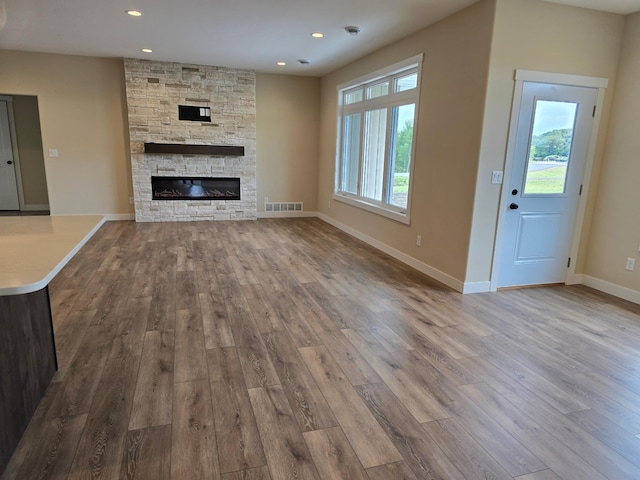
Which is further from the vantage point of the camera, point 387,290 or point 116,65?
point 116,65

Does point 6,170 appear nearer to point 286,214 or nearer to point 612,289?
point 286,214

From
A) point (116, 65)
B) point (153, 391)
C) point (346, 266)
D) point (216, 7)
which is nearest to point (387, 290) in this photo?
point (346, 266)

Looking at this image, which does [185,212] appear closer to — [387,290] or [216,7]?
[216,7]

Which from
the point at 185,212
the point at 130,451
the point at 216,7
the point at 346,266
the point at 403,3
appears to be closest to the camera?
the point at 130,451

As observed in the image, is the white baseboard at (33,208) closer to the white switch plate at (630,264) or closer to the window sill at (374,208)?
the window sill at (374,208)

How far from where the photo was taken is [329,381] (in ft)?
7.77

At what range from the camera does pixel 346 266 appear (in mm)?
4754

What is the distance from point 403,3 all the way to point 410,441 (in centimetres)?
359

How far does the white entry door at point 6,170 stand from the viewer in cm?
762

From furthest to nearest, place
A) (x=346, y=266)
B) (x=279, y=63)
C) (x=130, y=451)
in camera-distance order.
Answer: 1. (x=279, y=63)
2. (x=346, y=266)
3. (x=130, y=451)

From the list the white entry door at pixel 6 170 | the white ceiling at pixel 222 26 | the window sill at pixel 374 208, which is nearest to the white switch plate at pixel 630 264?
the window sill at pixel 374 208

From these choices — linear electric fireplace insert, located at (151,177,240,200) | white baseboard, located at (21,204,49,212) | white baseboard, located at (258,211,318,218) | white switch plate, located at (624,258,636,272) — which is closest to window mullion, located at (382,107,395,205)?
white switch plate, located at (624,258,636,272)

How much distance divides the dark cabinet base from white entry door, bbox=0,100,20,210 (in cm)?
731

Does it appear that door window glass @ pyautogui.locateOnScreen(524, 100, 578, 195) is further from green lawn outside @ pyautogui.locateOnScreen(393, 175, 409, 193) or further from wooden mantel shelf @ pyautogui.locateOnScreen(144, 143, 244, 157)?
wooden mantel shelf @ pyautogui.locateOnScreen(144, 143, 244, 157)
